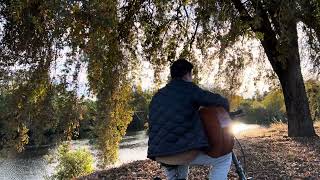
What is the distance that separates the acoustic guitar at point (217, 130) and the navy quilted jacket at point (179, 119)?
7cm

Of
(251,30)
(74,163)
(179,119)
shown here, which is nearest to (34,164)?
(74,163)

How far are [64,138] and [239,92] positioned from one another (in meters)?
7.42

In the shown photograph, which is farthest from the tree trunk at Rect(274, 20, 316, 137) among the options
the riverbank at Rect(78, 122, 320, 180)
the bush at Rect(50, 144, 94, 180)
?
the bush at Rect(50, 144, 94, 180)

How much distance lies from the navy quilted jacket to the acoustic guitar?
7 centimetres

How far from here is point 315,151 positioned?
1182 centimetres

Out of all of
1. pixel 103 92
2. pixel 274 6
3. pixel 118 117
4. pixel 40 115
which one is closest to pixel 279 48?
pixel 274 6

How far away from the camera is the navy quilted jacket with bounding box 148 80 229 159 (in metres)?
4.57

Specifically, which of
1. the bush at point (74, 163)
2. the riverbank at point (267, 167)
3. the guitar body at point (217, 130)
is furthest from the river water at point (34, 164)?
the guitar body at point (217, 130)

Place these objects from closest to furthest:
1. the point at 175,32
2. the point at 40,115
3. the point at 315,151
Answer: the point at 40,115, the point at 315,151, the point at 175,32

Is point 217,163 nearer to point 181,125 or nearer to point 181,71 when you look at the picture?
point 181,125

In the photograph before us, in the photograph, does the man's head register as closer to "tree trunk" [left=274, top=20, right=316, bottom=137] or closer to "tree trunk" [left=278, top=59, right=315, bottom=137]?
"tree trunk" [left=274, top=20, right=316, bottom=137]

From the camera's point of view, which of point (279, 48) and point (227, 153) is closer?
point (227, 153)

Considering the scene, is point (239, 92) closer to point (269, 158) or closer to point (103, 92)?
point (269, 158)

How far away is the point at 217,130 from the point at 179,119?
0.36m
